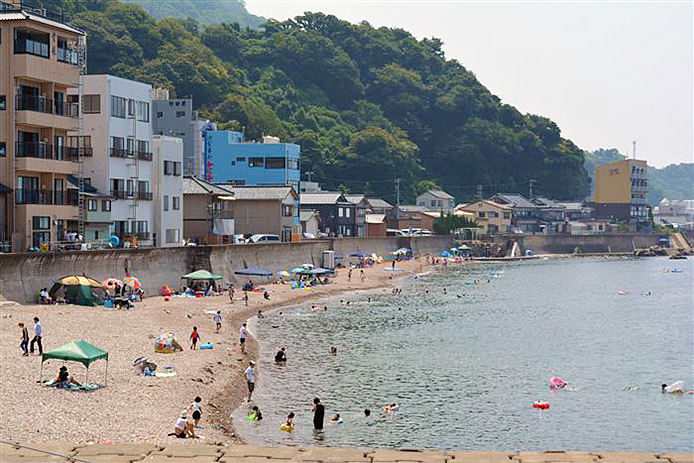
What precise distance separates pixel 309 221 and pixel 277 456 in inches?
3294

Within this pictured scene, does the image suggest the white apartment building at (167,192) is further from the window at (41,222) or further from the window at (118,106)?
the window at (41,222)

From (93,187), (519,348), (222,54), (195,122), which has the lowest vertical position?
(519,348)

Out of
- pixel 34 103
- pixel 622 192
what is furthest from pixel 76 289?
pixel 622 192

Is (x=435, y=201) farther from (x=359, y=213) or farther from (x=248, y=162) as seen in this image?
(x=248, y=162)

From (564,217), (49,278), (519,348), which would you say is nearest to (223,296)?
(49,278)

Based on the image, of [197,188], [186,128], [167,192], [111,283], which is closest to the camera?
[111,283]

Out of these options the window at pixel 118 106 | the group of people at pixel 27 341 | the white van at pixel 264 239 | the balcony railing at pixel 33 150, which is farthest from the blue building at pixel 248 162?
the group of people at pixel 27 341

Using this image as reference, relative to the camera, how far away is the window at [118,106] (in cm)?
6262

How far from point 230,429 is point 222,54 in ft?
508

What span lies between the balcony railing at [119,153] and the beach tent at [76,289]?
1609 cm

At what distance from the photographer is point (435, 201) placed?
155 m

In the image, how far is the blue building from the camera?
335 ft

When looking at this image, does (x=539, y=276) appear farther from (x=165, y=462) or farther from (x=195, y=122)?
(x=165, y=462)

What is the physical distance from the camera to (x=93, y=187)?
61812 millimetres
